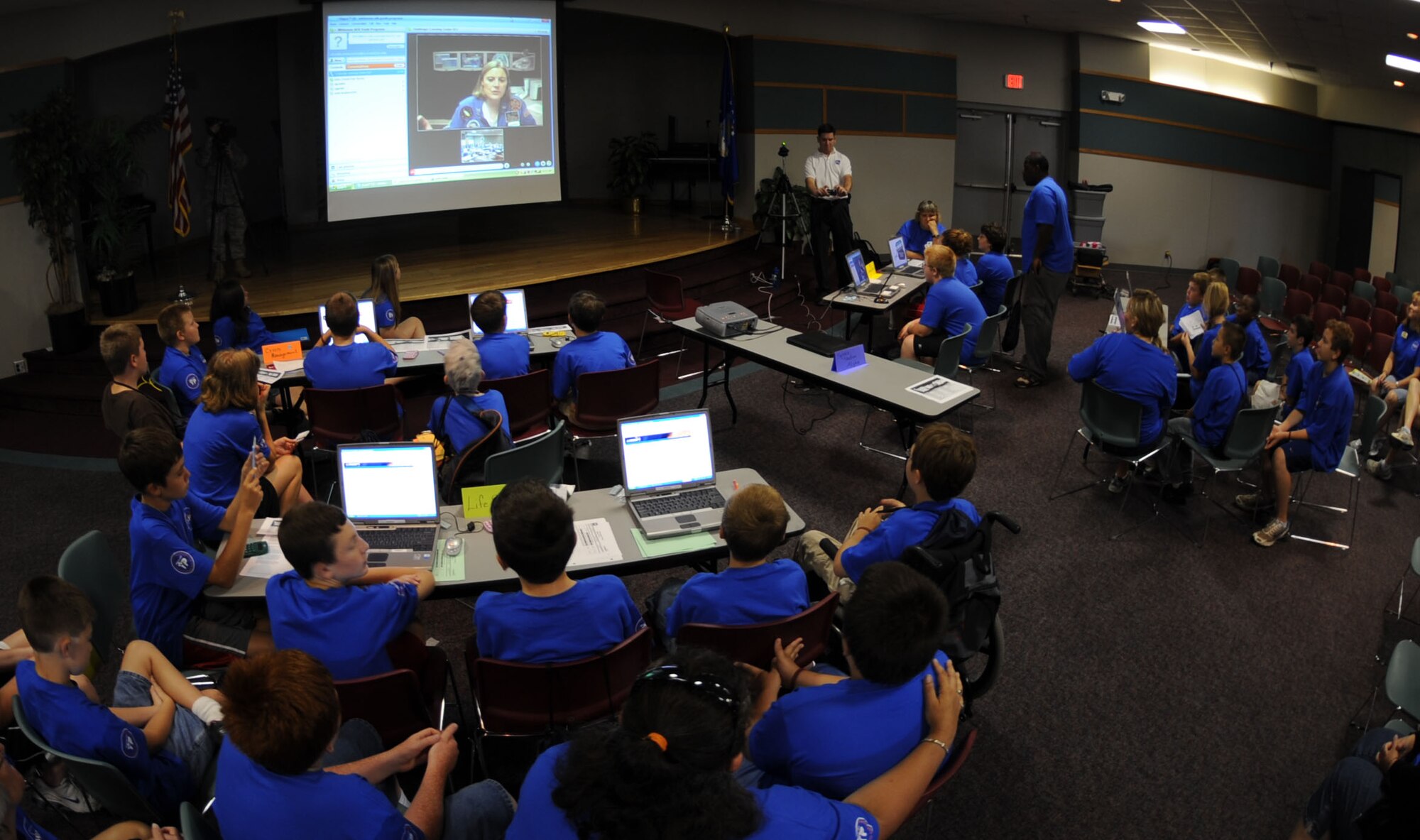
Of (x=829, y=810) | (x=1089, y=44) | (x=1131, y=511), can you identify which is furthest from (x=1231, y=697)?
(x=1089, y=44)

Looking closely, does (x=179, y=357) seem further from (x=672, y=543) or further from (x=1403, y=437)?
(x=1403, y=437)

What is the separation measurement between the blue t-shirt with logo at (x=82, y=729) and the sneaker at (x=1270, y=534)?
17.7 ft

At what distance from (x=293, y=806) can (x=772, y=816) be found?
41.2 inches

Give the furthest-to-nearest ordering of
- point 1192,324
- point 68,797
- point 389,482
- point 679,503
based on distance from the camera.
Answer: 1. point 1192,324
2. point 679,503
3. point 389,482
4. point 68,797

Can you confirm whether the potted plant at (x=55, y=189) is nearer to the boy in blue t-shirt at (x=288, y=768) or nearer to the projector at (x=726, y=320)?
the projector at (x=726, y=320)

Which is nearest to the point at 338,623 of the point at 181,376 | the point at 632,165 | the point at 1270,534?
the point at 181,376

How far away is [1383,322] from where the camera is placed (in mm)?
8750

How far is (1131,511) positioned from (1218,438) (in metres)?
0.65

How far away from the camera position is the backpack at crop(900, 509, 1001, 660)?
11.0ft

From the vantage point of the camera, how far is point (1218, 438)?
5.48m

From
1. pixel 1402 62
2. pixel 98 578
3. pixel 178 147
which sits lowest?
pixel 98 578

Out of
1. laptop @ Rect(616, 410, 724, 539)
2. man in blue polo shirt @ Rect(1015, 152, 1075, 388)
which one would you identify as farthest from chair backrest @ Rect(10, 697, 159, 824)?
man in blue polo shirt @ Rect(1015, 152, 1075, 388)

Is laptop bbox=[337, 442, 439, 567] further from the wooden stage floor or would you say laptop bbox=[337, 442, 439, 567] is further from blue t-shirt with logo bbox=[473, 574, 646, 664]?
the wooden stage floor

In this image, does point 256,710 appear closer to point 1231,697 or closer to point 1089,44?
point 1231,697
